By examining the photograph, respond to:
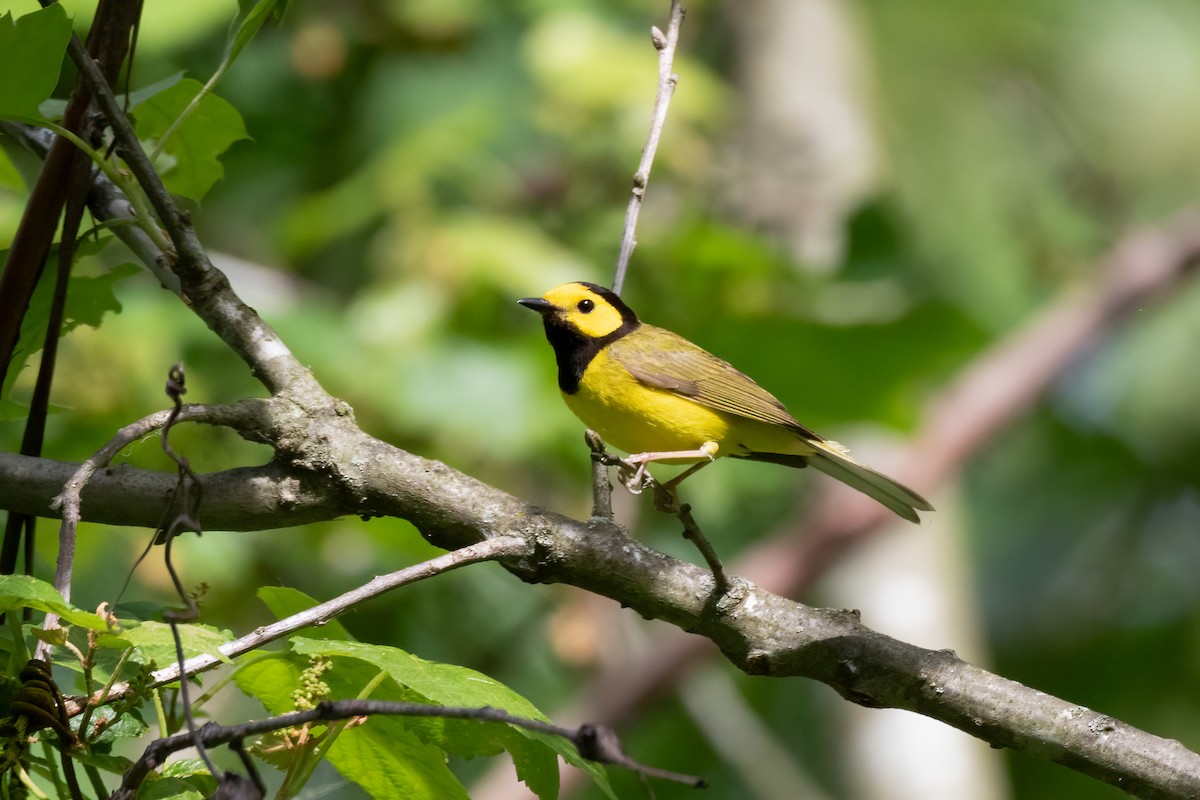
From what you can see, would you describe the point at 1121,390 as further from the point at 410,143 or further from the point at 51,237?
the point at 51,237

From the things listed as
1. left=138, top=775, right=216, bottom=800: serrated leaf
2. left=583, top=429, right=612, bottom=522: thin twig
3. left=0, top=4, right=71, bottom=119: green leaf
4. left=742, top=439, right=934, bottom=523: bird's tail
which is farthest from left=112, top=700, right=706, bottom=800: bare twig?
left=742, top=439, right=934, bottom=523: bird's tail

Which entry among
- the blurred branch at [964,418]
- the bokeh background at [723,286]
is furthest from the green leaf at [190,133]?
the blurred branch at [964,418]

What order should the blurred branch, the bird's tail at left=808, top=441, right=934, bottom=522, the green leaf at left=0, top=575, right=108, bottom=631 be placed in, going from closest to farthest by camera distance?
the green leaf at left=0, top=575, right=108, bottom=631
the bird's tail at left=808, top=441, right=934, bottom=522
the blurred branch

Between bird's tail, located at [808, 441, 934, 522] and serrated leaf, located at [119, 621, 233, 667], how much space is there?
2441 millimetres

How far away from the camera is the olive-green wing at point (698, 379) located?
403cm

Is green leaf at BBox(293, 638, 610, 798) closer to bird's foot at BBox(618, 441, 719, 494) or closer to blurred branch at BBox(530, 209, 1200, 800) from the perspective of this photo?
bird's foot at BBox(618, 441, 719, 494)

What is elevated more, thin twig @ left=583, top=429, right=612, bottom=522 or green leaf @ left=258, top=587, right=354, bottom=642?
thin twig @ left=583, top=429, right=612, bottom=522

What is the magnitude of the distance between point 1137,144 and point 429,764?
8557 mm

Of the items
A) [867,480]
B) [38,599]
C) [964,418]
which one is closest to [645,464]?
[867,480]

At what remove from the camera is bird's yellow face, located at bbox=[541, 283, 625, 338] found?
4367 millimetres

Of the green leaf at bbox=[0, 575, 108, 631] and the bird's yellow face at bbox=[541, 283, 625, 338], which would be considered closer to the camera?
the green leaf at bbox=[0, 575, 108, 631]

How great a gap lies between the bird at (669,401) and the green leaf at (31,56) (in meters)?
2.23

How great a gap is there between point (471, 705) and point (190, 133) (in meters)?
1.36

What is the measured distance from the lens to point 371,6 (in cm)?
732
